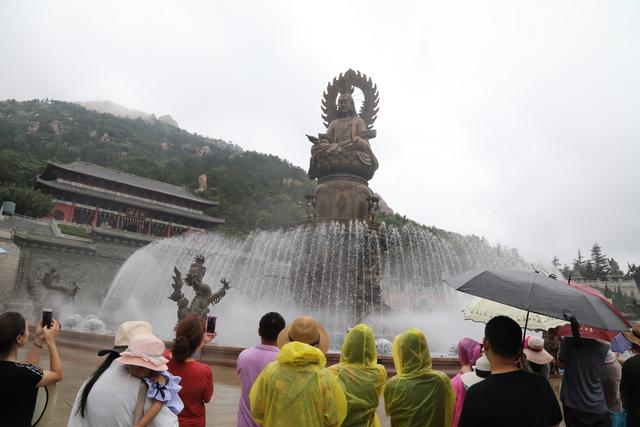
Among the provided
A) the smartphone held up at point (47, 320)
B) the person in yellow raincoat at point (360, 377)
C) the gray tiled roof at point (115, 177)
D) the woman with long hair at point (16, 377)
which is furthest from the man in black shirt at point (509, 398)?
the gray tiled roof at point (115, 177)

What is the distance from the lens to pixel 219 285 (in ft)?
58.6

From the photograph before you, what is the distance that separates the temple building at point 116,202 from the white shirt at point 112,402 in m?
42.9

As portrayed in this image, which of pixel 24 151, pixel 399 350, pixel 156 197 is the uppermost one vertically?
pixel 24 151

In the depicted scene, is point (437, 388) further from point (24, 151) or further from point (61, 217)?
point (24, 151)

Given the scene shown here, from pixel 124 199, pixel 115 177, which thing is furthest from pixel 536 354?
pixel 115 177

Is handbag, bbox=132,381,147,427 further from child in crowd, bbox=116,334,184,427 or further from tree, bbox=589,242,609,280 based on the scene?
tree, bbox=589,242,609,280

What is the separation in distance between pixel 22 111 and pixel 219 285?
358 ft

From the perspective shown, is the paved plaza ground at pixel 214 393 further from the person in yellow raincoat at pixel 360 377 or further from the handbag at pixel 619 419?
the handbag at pixel 619 419

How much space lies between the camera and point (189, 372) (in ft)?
10.1

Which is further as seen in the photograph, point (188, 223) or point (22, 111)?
point (22, 111)

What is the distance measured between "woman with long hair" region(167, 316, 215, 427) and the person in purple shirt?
318 mm

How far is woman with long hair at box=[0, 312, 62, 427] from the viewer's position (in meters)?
2.37

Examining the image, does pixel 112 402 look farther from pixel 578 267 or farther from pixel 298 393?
pixel 578 267

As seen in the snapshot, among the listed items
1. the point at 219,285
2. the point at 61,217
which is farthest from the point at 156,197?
the point at 219,285
